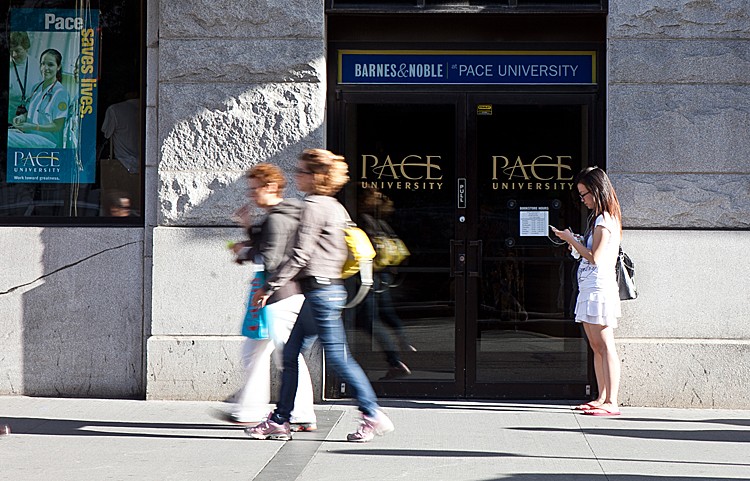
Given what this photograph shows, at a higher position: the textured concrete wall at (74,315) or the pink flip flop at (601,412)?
the textured concrete wall at (74,315)

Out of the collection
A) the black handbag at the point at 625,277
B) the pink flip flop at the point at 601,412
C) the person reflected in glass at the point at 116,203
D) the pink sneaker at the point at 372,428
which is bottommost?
the pink flip flop at the point at 601,412

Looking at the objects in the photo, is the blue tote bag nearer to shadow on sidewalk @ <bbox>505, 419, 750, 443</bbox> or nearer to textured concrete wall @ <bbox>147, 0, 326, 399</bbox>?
textured concrete wall @ <bbox>147, 0, 326, 399</bbox>

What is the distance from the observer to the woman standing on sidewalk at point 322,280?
21.9 ft

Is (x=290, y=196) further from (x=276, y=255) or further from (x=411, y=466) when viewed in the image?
(x=411, y=466)

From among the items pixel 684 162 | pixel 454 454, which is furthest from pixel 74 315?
pixel 684 162

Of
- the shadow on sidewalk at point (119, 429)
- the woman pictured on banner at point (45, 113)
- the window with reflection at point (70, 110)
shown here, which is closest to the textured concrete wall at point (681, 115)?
the shadow on sidewalk at point (119, 429)

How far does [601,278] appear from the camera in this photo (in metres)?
7.88

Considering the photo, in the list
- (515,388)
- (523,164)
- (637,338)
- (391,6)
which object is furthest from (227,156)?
(637,338)

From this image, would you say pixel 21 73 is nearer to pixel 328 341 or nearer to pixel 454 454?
pixel 328 341

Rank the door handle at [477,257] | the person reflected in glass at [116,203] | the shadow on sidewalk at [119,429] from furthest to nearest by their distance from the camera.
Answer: the person reflected in glass at [116,203], the door handle at [477,257], the shadow on sidewalk at [119,429]

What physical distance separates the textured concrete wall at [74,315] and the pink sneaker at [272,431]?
2.01m

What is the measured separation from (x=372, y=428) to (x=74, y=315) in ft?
10.2

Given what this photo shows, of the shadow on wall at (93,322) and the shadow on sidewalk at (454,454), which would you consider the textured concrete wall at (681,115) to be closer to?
the shadow on sidewalk at (454,454)

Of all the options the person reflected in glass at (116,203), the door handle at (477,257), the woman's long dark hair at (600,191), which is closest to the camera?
the woman's long dark hair at (600,191)
